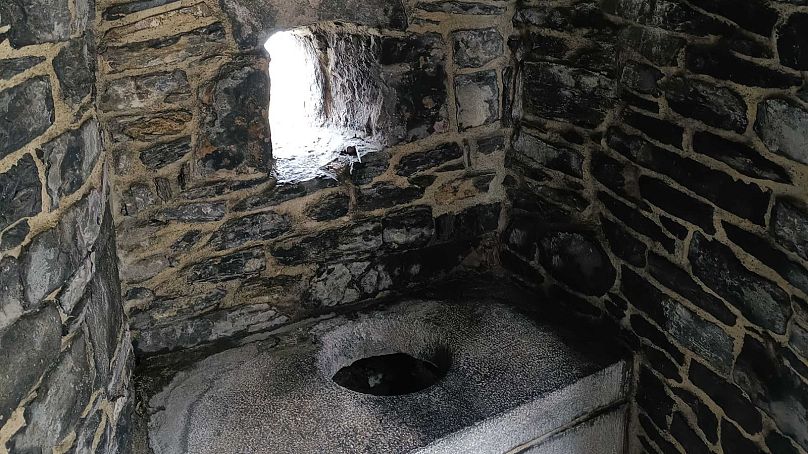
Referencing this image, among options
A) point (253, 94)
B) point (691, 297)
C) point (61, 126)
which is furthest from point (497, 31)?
point (61, 126)

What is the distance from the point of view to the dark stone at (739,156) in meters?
2.11

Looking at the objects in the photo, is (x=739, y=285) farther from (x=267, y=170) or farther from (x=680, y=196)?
(x=267, y=170)

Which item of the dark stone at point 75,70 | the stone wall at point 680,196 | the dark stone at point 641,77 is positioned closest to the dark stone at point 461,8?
the stone wall at point 680,196

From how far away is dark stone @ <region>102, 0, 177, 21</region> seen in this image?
2320 mm

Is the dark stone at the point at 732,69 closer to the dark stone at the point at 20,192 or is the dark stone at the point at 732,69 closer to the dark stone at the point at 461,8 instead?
the dark stone at the point at 461,8

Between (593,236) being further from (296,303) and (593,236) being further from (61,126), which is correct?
(61,126)

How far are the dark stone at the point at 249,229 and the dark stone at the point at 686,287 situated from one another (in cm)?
137

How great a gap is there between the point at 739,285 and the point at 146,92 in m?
2.00

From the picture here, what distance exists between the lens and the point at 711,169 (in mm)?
2314

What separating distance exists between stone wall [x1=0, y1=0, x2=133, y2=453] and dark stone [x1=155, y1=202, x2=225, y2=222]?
21.5 inches

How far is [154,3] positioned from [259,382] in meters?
1.34

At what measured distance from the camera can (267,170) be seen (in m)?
2.77

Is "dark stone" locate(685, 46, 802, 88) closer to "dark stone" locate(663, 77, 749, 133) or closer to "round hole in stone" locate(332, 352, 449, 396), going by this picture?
"dark stone" locate(663, 77, 749, 133)

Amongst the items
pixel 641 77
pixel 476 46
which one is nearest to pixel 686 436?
pixel 641 77
